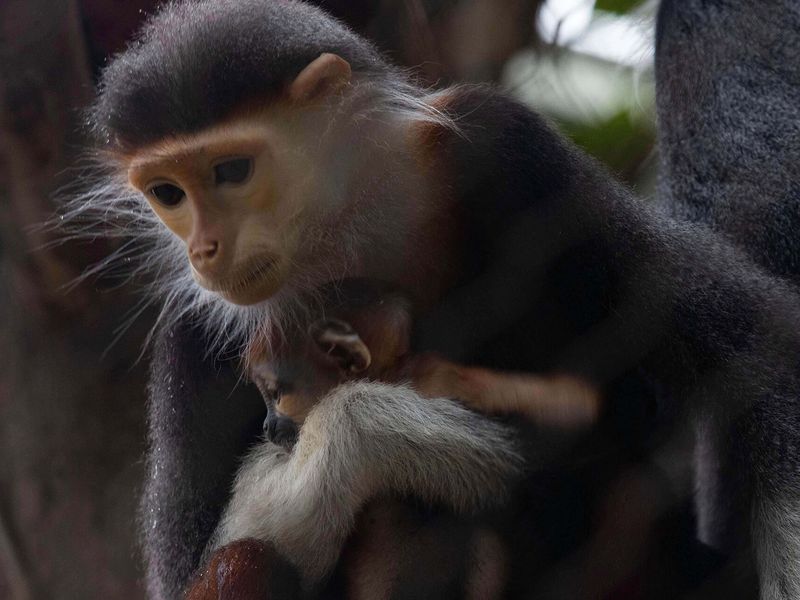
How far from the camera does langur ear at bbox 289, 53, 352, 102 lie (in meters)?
1.68

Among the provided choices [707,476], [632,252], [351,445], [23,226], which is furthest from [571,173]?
[23,226]

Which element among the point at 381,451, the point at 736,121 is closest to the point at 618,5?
the point at 736,121

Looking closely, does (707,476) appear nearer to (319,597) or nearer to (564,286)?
(564,286)

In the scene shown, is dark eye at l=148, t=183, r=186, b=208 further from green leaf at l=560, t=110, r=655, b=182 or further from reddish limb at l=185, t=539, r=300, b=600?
green leaf at l=560, t=110, r=655, b=182

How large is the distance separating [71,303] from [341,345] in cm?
71

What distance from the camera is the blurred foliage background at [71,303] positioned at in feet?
6.82

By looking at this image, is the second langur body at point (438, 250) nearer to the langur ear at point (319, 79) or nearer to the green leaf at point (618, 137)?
the langur ear at point (319, 79)

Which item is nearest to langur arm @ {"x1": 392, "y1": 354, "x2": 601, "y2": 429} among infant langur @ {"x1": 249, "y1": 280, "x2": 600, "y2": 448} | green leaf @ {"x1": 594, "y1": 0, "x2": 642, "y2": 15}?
infant langur @ {"x1": 249, "y1": 280, "x2": 600, "y2": 448}

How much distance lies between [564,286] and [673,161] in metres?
0.54

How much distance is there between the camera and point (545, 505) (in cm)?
159

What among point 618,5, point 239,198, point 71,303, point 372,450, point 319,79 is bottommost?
point 71,303

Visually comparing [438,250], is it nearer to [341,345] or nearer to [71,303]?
[341,345]

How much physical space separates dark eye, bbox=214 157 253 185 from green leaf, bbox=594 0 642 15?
1.11 metres

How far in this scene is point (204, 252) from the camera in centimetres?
160
